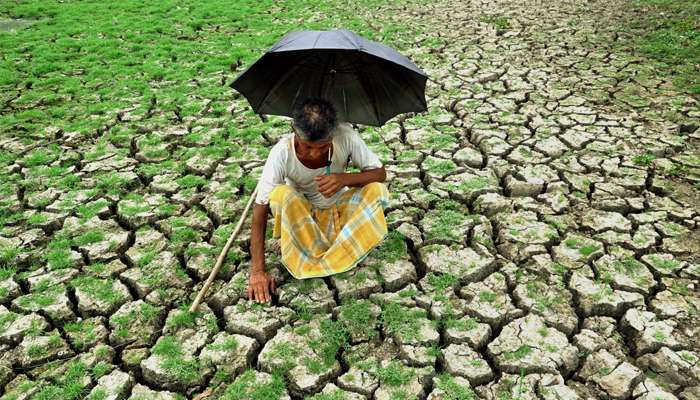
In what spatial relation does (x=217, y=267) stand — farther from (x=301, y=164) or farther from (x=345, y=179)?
(x=345, y=179)

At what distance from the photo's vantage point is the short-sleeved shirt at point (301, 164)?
9.77 feet

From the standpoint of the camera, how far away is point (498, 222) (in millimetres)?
3701

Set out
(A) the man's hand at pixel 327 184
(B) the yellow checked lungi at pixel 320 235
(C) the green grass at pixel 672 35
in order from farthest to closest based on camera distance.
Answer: (C) the green grass at pixel 672 35 < (B) the yellow checked lungi at pixel 320 235 < (A) the man's hand at pixel 327 184

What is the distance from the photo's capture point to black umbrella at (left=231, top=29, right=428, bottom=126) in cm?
306

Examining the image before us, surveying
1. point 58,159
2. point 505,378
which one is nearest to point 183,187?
point 58,159

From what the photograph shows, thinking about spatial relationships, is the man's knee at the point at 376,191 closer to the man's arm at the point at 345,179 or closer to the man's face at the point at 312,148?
the man's arm at the point at 345,179

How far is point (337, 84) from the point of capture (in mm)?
3154

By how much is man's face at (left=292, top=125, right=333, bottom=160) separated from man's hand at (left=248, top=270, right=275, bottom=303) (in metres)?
0.73

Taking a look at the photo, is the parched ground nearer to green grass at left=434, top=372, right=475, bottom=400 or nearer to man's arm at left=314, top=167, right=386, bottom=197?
green grass at left=434, top=372, right=475, bottom=400

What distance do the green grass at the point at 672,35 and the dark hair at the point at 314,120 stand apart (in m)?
4.71

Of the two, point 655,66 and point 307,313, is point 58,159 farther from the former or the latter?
point 655,66

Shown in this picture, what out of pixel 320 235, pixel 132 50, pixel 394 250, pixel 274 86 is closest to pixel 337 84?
pixel 274 86

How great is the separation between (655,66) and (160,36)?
22.5 ft

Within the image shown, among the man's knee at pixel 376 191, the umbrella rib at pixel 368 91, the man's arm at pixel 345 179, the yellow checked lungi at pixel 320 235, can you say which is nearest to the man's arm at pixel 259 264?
the yellow checked lungi at pixel 320 235
